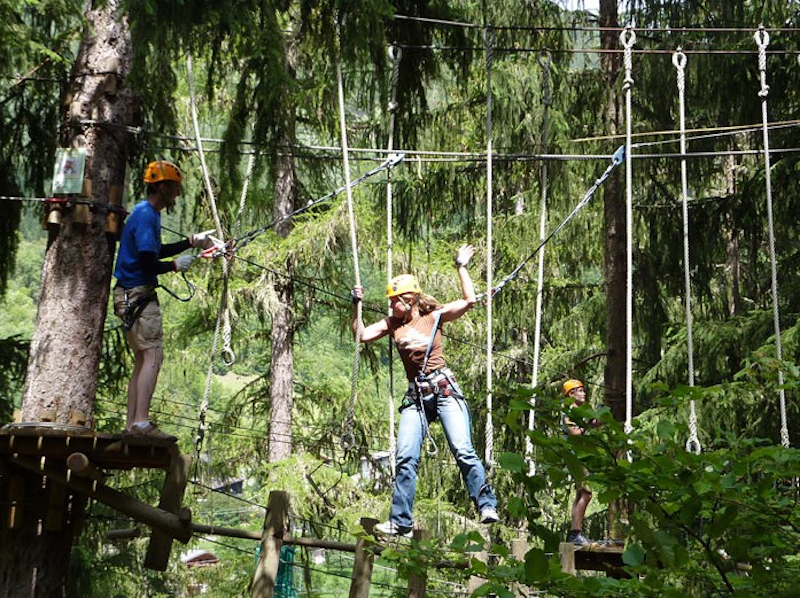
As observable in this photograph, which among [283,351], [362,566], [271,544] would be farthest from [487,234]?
[283,351]

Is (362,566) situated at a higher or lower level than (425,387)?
lower

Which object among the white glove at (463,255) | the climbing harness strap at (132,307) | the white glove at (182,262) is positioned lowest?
the climbing harness strap at (132,307)

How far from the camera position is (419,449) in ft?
17.9

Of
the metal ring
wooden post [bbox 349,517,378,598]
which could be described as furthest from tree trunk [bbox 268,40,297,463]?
wooden post [bbox 349,517,378,598]

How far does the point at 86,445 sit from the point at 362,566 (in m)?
1.47

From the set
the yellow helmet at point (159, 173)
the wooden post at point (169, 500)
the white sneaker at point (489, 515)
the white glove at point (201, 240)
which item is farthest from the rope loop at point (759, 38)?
the wooden post at point (169, 500)

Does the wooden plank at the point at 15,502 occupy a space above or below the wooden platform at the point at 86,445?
below

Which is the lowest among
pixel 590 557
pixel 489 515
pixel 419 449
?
pixel 590 557

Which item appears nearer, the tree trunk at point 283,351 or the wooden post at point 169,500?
the wooden post at point 169,500

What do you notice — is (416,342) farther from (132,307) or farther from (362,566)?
(132,307)

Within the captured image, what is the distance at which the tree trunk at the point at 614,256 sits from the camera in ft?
30.0

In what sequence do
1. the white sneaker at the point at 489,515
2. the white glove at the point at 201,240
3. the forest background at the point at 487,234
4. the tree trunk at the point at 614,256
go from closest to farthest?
1. the forest background at the point at 487,234
2. the white sneaker at the point at 489,515
3. the white glove at the point at 201,240
4. the tree trunk at the point at 614,256

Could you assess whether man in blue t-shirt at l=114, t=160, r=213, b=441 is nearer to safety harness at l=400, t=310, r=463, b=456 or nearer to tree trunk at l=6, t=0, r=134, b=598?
tree trunk at l=6, t=0, r=134, b=598

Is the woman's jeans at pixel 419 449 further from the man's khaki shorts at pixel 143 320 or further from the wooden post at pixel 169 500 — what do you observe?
the man's khaki shorts at pixel 143 320
